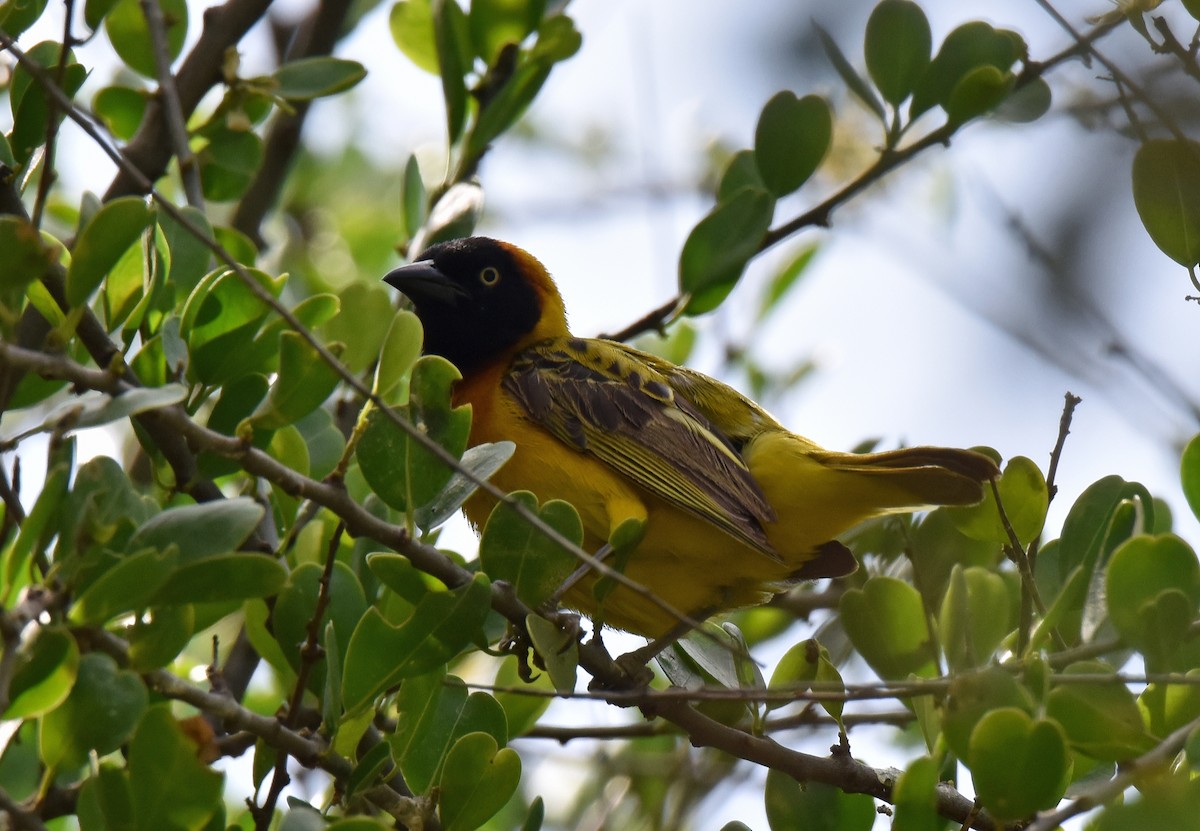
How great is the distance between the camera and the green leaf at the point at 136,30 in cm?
358

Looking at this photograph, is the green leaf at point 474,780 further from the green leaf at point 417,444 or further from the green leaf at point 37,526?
the green leaf at point 37,526

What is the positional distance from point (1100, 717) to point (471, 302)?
2920 mm

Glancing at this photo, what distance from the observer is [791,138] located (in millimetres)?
3752

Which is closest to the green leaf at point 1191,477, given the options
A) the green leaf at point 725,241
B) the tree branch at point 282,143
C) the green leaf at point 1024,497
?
the green leaf at point 1024,497

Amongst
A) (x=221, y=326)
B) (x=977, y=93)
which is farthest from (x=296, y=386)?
(x=977, y=93)

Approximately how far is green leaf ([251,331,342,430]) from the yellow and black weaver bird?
40.0 inches

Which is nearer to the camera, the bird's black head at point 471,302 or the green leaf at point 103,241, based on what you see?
the green leaf at point 103,241

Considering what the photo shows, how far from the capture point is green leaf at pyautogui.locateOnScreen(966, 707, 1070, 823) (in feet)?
6.61

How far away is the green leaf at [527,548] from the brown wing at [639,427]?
2.94 feet

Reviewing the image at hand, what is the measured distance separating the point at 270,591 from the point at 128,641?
0.27m

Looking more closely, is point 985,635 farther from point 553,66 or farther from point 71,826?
point 71,826

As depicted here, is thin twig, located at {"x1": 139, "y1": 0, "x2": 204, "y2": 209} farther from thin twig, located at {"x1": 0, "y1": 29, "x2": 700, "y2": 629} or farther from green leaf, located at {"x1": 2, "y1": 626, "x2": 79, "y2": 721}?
green leaf, located at {"x1": 2, "y1": 626, "x2": 79, "y2": 721}

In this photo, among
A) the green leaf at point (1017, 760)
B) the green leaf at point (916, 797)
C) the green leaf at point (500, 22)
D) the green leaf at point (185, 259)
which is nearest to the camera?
the green leaf at point (1017, 760)

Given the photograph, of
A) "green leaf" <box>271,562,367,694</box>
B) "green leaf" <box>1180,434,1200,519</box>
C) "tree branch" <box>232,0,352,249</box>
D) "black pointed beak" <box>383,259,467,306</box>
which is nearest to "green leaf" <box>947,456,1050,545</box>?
"green leaf" <box>1180,434,1200,519</box>
